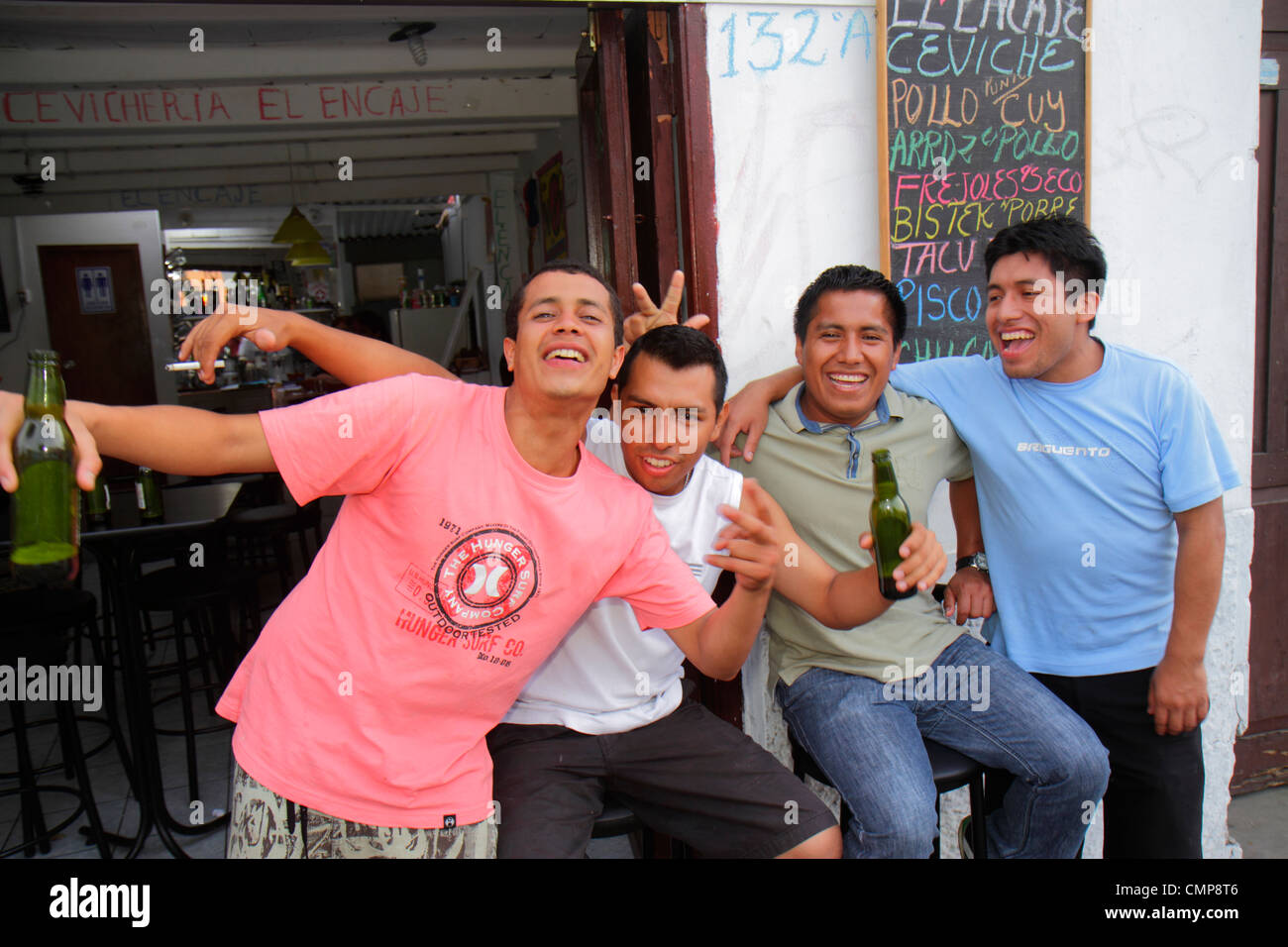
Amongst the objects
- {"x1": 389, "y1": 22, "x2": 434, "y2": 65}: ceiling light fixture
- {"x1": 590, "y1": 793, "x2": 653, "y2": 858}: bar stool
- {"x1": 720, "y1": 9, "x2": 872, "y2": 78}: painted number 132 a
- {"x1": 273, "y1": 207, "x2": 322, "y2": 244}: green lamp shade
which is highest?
{"x1": 389, "y1": 22, "x2": 434, "y2": 65}: ceiling light fixture

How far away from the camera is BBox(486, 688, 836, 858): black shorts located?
6.29ft

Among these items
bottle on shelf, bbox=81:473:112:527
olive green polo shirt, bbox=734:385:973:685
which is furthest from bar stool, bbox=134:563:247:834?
olive green polo shirt, bbox=734:385:973:685

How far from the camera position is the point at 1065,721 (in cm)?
216

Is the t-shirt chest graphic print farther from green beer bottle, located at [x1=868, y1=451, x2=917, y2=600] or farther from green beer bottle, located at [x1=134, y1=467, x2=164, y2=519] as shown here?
green beer bottle, located at [x1=134, y1=467, x2=164, y2=519]

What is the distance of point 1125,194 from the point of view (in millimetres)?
2902

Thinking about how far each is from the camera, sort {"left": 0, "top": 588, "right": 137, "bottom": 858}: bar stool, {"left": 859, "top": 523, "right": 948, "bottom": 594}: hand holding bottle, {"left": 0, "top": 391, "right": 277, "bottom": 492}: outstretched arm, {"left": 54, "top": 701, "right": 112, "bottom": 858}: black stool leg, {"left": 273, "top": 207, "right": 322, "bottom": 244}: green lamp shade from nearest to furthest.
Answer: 1. {"left": 0, "top": 391, "right": 277, "bottom": 492}: outstretched arm
2. {"left": 859, "top": 523, "right": 948, "bottom": 594}: hand holding bottle
3. {"left": 0, "top": 588, "right": 137, "bottom": 858}: bar stool
4. {"left": 54, "top": 701, "right": 112, "bottom": 858}: black stool leg
5. {"left": 273, "top": 207, "right": 322, "bottom": 244}: green lamp shade

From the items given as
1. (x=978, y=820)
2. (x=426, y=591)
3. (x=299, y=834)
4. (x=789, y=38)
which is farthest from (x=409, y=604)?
(x=789, y=38)

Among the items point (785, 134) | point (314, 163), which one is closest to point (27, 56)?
point (314, 163)

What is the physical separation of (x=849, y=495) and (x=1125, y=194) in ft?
5.26

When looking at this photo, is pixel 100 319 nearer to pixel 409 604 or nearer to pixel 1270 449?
pixel 409 604

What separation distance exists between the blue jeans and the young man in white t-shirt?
133 mm

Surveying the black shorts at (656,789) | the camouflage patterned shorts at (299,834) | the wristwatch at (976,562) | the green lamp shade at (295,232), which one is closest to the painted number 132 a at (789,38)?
the wristwatch at (976,562)

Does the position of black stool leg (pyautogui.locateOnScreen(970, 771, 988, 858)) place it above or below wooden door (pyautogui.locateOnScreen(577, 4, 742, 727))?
below
